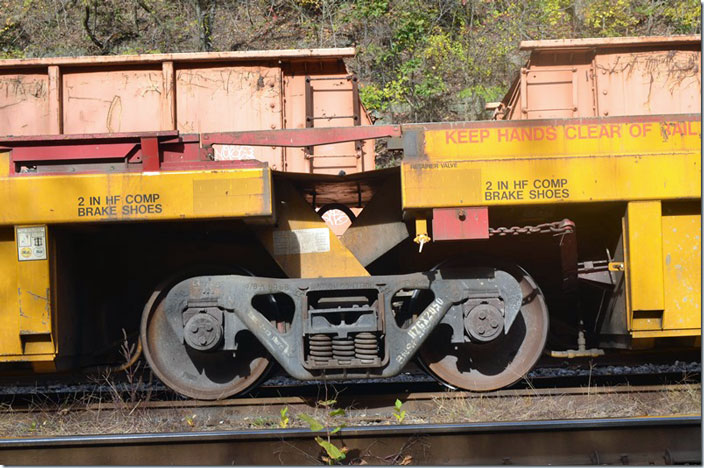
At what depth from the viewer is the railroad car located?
4801 millimetres

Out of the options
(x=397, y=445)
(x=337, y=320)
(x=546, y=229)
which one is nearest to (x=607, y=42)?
(x=546, y=229)

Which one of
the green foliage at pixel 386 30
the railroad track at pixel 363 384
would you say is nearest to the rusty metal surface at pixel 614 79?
the railroad track at pixel 363 384

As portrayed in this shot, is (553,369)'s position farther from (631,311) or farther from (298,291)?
(298,291)

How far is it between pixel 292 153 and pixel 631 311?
3636 mm

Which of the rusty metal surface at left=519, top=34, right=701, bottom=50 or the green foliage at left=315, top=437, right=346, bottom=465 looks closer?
the green foliage at left=315, top=437, right=346, bottom=465

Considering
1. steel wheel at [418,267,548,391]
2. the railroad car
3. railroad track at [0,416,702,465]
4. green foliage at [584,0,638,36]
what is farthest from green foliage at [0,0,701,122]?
railroad track at [0,416,702,465]

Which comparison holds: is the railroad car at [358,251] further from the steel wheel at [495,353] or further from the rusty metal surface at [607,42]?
the rusty metal surface at [607,42]

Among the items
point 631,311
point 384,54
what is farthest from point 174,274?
point 384,54

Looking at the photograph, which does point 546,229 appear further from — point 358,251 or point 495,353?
point 358,251

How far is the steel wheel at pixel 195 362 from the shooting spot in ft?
17.5

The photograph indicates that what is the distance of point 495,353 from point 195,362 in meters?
2.45

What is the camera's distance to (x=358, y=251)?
558cm

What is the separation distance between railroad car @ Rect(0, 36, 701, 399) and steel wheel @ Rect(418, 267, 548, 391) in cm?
1

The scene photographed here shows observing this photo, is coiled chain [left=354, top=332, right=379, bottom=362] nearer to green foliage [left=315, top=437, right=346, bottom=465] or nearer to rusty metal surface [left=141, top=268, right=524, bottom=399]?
rusty metal surface [left=141, top=268, right=524, bottom=399]
